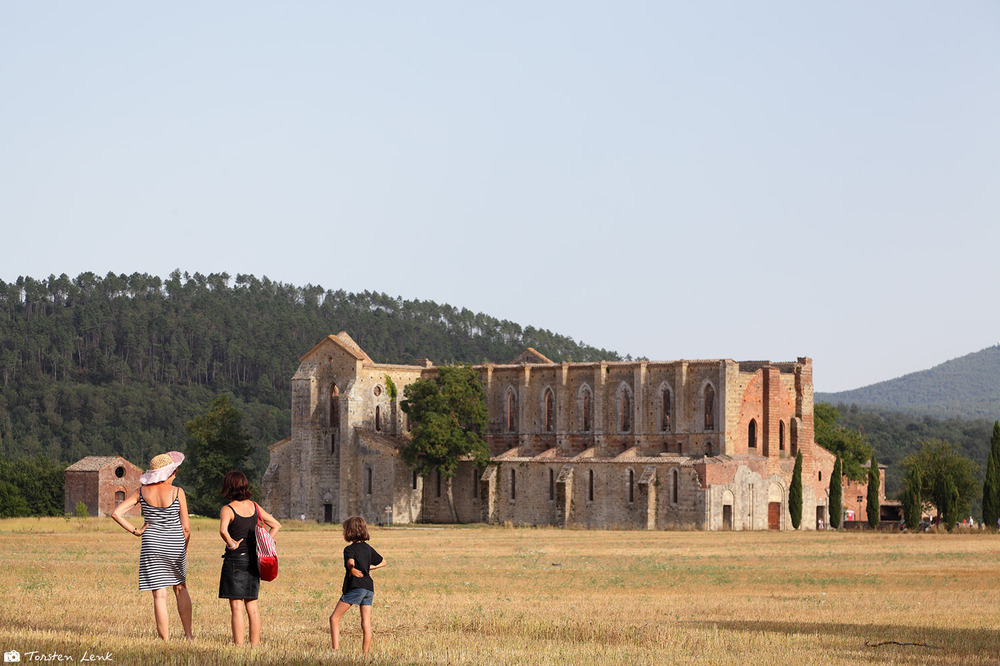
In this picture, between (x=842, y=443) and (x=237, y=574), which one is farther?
(x=842, y=443)

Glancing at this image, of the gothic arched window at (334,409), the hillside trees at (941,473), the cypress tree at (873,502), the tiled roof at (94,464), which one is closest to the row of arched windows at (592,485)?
the gothic arched window at (334,409)

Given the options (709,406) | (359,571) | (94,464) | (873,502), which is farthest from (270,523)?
(94,464)

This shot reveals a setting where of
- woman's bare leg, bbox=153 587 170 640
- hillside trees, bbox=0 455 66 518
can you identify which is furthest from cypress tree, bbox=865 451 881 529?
woman's bare leg, bbox=153 587 170 640

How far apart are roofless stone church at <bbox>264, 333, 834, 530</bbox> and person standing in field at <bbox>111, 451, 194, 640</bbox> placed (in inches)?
2040

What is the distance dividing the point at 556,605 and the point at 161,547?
1063 cm

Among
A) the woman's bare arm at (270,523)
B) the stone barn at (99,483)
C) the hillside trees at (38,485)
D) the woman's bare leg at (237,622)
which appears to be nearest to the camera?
the woman's bare leg at (237,622)

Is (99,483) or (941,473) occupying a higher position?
(941,473)

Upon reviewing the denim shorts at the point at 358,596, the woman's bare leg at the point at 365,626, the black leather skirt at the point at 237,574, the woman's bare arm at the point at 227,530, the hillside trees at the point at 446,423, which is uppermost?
the hillside trees at the point at 446,423

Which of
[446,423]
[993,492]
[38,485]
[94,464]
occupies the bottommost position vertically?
[38,485]

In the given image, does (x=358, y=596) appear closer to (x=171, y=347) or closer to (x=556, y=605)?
(x=556, y=605)

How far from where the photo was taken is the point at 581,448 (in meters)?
75.9

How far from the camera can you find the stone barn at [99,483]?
86.4 meters

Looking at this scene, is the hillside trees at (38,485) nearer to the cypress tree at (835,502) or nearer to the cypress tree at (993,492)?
the cypress tree at (835,502)

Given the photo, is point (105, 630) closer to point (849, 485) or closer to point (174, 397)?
point (849, 485)
